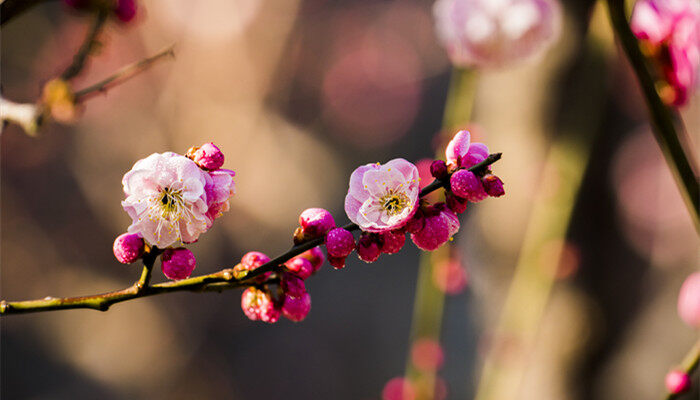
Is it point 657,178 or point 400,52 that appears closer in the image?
point 657,178

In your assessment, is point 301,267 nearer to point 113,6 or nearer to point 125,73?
point 125,73

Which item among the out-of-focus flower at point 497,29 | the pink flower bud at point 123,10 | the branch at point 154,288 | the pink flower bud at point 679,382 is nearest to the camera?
the branch at point 154,288

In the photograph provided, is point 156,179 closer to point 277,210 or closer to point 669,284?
point 669,284

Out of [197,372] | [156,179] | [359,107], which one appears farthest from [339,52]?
[156,179]

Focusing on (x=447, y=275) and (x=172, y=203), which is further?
(x=447, y=275)

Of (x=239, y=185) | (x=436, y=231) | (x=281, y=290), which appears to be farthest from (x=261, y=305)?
(x=239, y=185)

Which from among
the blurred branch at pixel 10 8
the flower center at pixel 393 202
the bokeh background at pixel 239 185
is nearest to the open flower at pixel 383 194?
the flower center at pixel 393 202

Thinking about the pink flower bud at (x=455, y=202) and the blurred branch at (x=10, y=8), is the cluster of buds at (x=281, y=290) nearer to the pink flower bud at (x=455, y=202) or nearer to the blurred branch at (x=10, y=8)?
the pink flower bud at (x=455, y=202)
